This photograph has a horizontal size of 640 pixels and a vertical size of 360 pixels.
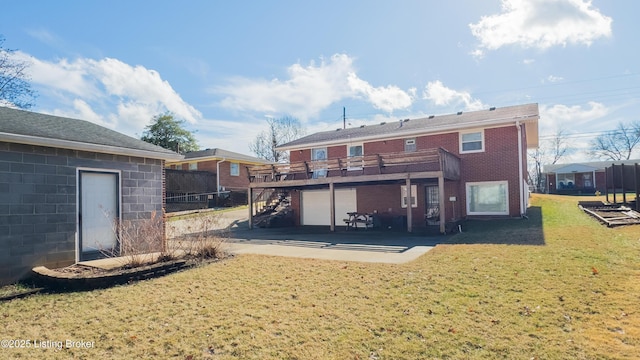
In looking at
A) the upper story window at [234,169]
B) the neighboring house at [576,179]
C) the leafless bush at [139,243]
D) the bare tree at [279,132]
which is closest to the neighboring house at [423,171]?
the leafless bush at [139,243]

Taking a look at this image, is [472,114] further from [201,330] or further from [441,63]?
[201,330]

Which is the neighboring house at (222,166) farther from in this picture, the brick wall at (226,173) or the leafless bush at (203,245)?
the leafless bush at (203,245)

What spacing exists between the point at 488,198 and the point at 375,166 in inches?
207

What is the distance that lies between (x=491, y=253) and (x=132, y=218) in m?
9.12

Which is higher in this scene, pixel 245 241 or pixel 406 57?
pixel 406 57

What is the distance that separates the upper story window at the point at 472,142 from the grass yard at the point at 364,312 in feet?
29.1

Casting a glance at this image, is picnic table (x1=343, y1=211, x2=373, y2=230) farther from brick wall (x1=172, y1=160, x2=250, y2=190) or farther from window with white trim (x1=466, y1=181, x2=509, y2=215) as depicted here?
brick wall (x1=172, y1=160, x2=250, y2=190)

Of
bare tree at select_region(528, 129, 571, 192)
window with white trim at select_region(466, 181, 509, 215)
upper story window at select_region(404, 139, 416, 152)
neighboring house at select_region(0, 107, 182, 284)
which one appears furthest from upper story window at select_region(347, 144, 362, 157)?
bare tree at select_region(528, 129, 571, 192)

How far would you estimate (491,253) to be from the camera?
861 cm

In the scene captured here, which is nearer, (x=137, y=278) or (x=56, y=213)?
(x=137, y=278)

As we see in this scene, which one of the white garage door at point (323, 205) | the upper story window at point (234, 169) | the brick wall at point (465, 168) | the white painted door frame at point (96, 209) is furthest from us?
the upper story window at point (234, 169)

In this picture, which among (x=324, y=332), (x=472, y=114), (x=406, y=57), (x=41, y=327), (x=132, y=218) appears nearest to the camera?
(x=324, y=332)

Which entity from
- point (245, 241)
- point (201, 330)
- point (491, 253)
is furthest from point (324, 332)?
point (245, 241)

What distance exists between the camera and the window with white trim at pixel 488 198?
52.3ft
